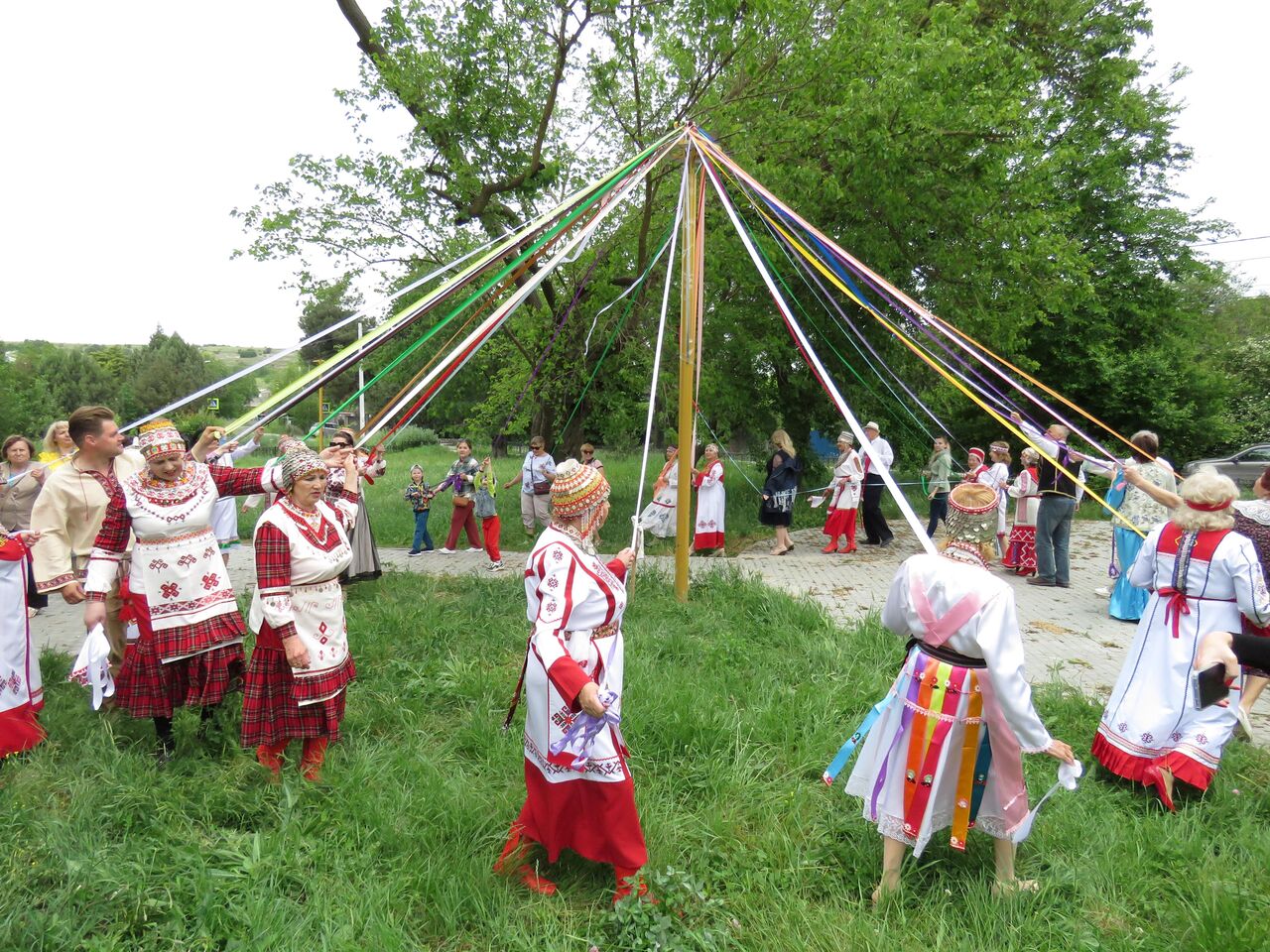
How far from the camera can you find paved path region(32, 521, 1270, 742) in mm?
5653

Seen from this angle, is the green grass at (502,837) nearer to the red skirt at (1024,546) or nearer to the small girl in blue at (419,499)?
the red skirt at (1024,546)

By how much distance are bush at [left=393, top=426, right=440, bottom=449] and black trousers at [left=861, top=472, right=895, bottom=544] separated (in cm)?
2936

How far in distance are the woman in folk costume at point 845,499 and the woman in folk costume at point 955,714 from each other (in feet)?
23.3

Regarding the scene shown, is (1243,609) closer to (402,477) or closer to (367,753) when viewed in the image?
(367,753)

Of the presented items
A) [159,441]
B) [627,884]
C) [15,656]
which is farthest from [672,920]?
[15,656]

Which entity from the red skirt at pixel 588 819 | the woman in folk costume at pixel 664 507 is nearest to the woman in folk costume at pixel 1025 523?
the woman in folk costume at pixel 664 507

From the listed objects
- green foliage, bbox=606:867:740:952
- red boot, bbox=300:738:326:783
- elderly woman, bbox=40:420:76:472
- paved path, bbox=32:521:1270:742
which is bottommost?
paved path, bbox=32:521:1270:742

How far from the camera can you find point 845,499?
9.95 meters

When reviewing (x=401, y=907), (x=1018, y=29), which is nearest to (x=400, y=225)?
(x=401, y=907)

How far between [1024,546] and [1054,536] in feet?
2.52

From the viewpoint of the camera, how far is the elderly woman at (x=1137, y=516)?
6.12 metres

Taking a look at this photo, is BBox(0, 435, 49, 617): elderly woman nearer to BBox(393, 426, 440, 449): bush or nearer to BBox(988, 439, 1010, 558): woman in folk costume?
BBox(988, 439, 1010, 558): woman in folk costume

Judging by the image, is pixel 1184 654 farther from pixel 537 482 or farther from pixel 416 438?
pixel 416 438

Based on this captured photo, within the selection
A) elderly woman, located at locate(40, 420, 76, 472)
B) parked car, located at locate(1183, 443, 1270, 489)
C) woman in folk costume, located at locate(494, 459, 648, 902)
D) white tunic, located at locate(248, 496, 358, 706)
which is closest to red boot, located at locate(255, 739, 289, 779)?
white tunic, located at locate(248, 496, 358, 706)
